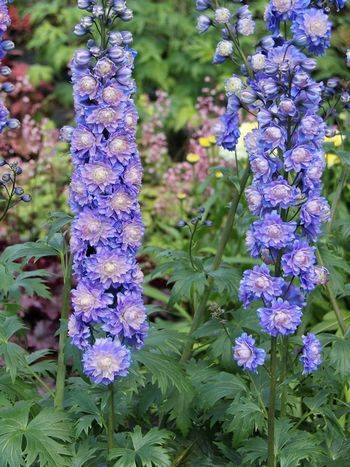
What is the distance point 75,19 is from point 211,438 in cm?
634

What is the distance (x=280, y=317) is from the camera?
2730 mm

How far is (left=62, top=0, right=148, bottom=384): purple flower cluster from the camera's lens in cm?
270

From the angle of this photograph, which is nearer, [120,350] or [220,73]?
[120,350]

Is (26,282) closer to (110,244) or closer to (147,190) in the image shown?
(110,244)

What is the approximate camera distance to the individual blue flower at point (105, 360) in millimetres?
2729

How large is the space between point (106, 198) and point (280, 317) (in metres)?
0.66

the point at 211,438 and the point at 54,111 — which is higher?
the point at 211,438

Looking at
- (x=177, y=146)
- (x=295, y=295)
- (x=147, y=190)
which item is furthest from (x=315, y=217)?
(x=177, y=146)

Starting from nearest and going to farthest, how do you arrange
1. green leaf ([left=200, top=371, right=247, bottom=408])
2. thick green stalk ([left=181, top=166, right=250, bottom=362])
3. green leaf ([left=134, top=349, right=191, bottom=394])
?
green leaf ([left=134, top=349, right=191, bottom=394]) → green leaf ([left=200, top=371, right=247, bottom=408]) → thick green stalk ([left=181, top=166, right=250, bottom=362])

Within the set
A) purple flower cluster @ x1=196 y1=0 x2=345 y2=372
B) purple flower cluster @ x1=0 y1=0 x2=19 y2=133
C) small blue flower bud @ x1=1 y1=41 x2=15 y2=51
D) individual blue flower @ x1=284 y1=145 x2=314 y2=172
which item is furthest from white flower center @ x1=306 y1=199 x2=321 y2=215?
small blue flower bud @ x1=1 y1=41 x2=15 y2=51

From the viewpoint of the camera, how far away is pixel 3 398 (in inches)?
123

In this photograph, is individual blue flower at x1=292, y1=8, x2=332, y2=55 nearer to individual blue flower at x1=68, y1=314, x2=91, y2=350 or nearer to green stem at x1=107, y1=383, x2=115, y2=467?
individual blue flower at x1=68, y1=314, x2=91, y2=350

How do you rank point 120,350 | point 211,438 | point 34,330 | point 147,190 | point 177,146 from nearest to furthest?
1. point 120,350
2. point 211,438
3. point 34,330
4. point 147,190
5. point 177,146

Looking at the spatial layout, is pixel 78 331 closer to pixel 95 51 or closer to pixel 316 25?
pixel 95 51
